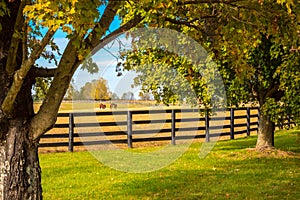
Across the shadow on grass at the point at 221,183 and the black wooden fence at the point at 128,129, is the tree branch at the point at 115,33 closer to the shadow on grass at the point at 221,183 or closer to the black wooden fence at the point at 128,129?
the shadow on grass at the point at 221,183

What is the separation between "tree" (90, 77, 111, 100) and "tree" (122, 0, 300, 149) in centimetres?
89

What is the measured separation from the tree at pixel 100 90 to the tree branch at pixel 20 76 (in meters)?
5.27

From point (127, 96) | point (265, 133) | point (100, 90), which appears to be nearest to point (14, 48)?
point (100, 90)

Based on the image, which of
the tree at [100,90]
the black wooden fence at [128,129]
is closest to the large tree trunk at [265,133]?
the black wooden fence at [128,129]

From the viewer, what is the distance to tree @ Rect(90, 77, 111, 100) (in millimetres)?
9914

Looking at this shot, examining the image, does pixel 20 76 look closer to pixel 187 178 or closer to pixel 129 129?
pixel 187 178

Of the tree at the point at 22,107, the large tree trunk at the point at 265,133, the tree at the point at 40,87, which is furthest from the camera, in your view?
the large tree trunk at the point at 265,133

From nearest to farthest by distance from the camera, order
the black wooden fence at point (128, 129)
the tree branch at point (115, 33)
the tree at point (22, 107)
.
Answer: the tree at point (22, 107) < the tree branch at point (115, 33) < the black wooden fence at point (128, 129)

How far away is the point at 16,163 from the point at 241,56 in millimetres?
3255

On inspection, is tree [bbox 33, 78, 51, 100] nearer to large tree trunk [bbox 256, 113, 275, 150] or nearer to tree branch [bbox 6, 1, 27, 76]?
tree branch [bbox 6, 1, 27, 76]

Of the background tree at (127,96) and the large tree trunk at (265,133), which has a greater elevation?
the background tree at (127,96)

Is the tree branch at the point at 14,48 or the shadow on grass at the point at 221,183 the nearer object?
the tree branch at the point at 14,48

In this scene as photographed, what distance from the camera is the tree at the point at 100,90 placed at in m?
9.91

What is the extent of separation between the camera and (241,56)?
596 centimetres
